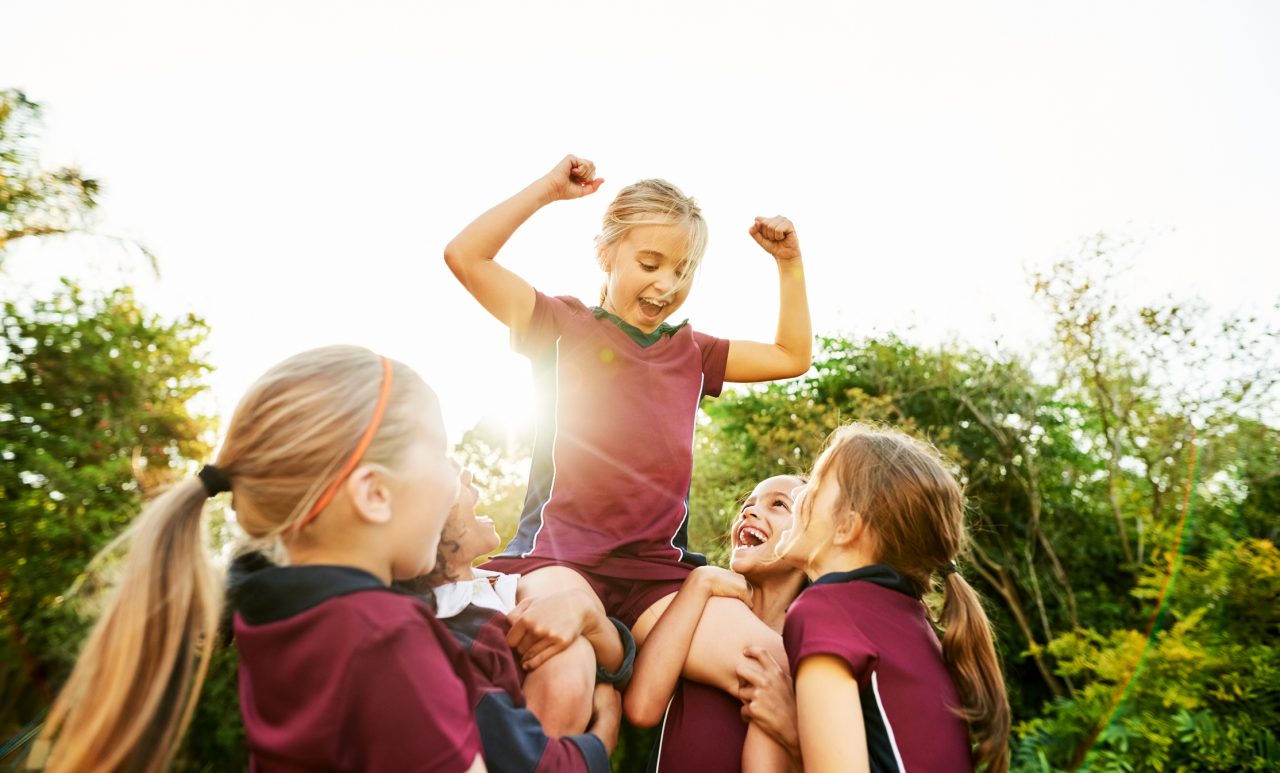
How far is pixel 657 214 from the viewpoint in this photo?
8.80ft

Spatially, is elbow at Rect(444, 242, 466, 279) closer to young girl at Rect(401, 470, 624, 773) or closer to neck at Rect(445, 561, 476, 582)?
young girl at Rect(401, 470, 624, 773)

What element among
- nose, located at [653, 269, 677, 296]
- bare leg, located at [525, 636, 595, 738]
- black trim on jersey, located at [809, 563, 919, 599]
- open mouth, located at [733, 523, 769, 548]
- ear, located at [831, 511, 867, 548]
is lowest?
bare leg, located at [525, 636, 595, 738]

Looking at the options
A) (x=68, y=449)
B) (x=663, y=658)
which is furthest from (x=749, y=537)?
(x=68, y=449)

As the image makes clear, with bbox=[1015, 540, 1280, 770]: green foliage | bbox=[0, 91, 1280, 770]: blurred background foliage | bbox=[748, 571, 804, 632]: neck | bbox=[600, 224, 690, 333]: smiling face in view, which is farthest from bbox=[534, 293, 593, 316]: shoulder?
bbox=[1015, 540, 1280, 770]: green foliage

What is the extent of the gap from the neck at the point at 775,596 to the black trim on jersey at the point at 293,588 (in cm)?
162

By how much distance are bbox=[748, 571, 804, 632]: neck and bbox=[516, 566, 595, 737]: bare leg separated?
0.85 m

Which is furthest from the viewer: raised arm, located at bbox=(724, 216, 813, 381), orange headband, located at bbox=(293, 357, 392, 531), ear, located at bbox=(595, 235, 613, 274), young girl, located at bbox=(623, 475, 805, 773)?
raised arm, located at bbox=(724, 216, 813, 381)

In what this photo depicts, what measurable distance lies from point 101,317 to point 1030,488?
11.3 metres

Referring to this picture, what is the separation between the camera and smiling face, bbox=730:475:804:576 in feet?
9.05

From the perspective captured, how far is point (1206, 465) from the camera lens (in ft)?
32.6

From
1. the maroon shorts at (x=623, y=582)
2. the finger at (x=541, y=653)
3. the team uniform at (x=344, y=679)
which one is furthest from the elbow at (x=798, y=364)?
the team uniform at (x=344, y=679)

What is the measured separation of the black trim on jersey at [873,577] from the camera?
85.9 inches

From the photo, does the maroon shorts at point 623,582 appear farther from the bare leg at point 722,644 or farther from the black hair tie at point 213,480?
the black hair tie at point 213,480

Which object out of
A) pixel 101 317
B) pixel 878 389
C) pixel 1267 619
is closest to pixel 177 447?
pixel 101 317
